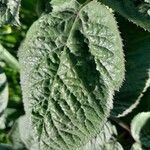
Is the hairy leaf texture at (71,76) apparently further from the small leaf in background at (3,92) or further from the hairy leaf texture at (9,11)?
the small leaf in background at (3,92)

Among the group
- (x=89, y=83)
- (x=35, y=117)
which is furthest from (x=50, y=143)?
(x=89, y=83)

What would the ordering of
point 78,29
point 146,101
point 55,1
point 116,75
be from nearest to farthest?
point 116,75 < point 78,29 < point 55,1 < point 146,101

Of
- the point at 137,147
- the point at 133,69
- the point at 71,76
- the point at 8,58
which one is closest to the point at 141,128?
the point at 137,147

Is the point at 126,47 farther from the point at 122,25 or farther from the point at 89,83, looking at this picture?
the point at 89,83

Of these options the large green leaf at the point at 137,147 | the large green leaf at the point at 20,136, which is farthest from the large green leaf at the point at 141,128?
the large green leaf at the point at 20,136

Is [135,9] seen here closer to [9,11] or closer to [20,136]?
[9,11]

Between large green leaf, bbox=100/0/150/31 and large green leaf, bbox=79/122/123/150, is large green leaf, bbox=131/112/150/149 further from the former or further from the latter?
large green leaf, bbox=100/0/150/31

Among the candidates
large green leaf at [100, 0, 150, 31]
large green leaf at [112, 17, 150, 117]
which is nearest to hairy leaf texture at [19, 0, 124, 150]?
large green leaf at [100, 0, 150, 31]
